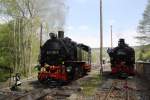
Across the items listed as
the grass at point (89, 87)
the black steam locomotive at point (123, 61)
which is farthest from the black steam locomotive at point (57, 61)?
the black steam locomotive at point (123, 61)

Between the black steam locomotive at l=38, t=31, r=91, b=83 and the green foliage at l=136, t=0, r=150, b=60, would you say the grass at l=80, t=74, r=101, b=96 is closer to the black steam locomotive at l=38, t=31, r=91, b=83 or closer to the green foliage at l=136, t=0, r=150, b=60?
the black steam locomotive at l=38, t=31, r=91, b=83

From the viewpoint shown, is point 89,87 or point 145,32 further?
point 145,32

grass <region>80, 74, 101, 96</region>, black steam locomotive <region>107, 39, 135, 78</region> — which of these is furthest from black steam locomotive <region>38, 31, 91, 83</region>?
black steam locomotive <region>107, 39, 135, 78</region>

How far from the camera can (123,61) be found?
99.0ft

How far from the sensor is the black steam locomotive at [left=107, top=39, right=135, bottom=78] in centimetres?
2966

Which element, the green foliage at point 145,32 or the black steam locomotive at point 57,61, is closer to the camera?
the black steam locomotive at point 57,61

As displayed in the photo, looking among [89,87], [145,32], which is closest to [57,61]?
[89,87]

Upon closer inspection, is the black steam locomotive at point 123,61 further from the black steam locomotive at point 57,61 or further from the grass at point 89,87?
the black steam locomotive at point 57,61

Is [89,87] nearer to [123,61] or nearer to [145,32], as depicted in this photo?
[123,61]

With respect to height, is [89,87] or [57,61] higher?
[57,61]

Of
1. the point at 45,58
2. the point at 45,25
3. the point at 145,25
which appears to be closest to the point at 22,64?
the point at 45,25

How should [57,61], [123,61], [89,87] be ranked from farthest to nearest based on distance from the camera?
[123,61] < [57,61] < [89,87]

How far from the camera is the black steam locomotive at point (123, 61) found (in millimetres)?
29661

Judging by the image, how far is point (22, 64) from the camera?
41.0m
